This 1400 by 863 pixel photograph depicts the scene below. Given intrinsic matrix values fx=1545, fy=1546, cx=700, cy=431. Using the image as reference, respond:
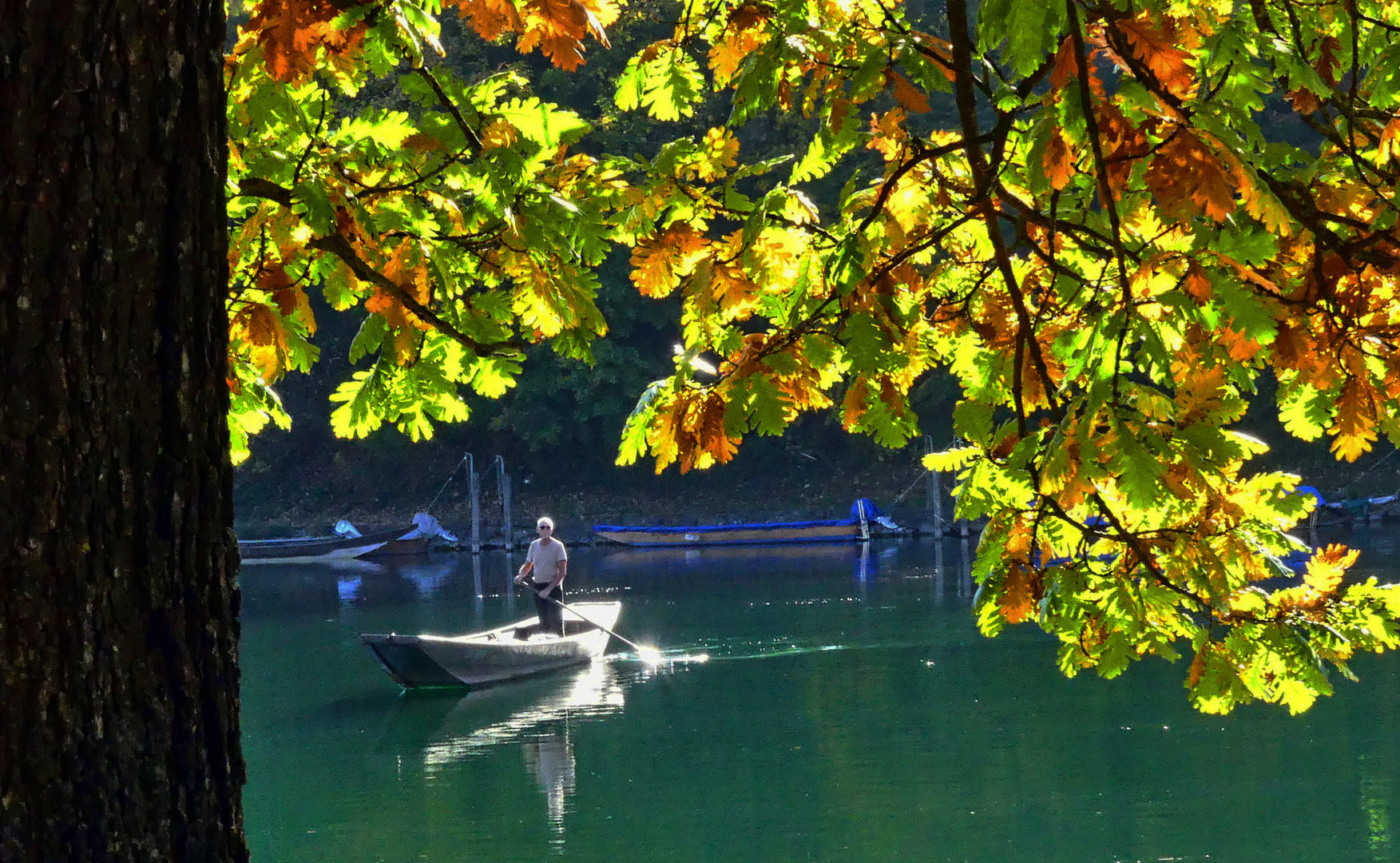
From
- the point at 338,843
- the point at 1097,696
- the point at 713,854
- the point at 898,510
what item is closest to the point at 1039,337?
the point at 713,854

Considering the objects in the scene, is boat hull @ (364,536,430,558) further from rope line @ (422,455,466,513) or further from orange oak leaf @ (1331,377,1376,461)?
orange oak leaf @ (1331,377,1376,461)

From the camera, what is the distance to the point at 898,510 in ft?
110

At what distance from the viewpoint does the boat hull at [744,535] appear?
30109 millimetres

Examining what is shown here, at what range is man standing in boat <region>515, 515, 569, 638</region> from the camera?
1494cm

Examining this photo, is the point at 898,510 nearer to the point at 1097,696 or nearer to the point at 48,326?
the point at 1097,696

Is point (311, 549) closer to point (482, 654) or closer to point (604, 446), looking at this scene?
point (604, 446)

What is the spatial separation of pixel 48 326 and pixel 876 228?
6.14 feet

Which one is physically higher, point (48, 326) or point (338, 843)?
point (48, 326)

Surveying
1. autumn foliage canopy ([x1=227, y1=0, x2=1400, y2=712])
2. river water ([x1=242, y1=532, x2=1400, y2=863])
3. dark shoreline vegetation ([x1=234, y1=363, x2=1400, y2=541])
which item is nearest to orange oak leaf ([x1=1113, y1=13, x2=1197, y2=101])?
autumn foliage canopy ([x1=227, y1=0, x2=1400, y2=712])

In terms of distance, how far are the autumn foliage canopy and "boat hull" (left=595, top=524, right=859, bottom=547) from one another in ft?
86.8

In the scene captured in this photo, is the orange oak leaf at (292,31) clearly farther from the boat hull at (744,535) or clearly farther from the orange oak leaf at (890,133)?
the boat hull at (744,535)

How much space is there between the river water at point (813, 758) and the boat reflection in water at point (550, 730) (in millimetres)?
37

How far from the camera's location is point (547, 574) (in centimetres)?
1509

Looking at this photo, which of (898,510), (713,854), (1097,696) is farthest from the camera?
(898,510)
